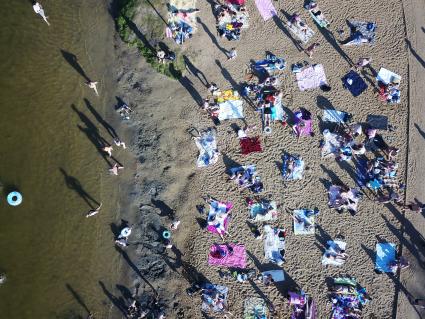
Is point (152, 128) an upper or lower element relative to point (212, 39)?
lower

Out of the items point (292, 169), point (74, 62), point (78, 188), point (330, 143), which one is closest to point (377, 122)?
point (330, 143)

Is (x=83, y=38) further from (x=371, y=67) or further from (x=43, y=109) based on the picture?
(x=371, y=67)

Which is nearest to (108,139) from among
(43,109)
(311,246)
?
(43,109)

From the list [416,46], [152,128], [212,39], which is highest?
[416,46]

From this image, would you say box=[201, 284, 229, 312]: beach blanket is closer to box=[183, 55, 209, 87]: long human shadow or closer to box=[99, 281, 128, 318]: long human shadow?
box=[99, 281, 128, 318]: long human shadow

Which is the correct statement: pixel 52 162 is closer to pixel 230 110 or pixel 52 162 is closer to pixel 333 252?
pixel 230 110

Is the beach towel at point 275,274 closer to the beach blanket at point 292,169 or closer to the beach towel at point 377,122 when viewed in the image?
the beach blanket at point 292,169

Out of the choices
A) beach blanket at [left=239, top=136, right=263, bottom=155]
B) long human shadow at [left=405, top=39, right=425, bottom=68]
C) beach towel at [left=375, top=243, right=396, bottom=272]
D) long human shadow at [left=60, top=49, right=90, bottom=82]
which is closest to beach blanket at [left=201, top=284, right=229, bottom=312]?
beach blanket at [left=239, top=136, right=263, bottom=155]
